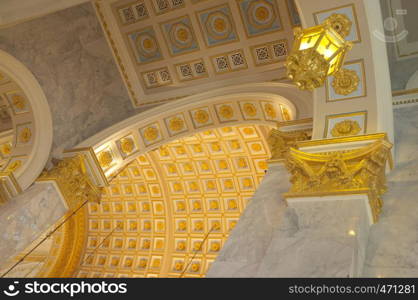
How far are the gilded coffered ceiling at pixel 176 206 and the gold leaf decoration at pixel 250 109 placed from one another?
13.9 ft

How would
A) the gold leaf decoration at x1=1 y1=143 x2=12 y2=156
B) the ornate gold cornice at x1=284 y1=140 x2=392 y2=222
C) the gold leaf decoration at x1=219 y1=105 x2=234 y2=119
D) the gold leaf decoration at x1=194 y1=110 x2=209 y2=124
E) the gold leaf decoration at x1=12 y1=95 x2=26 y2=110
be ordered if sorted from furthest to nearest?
the gold leaf decoration at x1=1 y1=143 x2=12 y2=156, the gold leaf decoration at x1=194 y1=110 x2=209 y2=124, the gold leaf decoration at x1=219 y1=105 x2=234 y2=119, the gold leaf decoration at x1=12 y1=95 x2=26 y2=110, the ornate gold cornice at x1=284 y1=140 x2=392 y2=222

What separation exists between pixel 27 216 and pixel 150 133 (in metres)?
3.44

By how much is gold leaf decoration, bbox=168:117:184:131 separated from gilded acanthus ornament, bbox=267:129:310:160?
10.3 feet

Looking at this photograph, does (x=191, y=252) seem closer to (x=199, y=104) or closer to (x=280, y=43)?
(x=199, y=104)

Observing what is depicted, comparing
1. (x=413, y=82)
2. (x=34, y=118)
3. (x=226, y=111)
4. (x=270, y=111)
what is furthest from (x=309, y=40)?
(x=34, y=118)

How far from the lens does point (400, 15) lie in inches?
321

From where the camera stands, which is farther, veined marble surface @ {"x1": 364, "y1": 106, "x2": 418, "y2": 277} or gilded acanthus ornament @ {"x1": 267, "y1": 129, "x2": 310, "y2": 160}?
gilded acanthus ornament @ {"x1": 267, "y1": 129, "x2": 310, "y2": 160}

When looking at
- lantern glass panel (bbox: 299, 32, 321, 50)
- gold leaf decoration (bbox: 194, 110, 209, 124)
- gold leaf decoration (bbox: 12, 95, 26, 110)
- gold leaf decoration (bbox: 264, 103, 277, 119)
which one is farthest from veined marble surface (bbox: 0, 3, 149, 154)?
lantern glass panel (bbox: 299, 32, 321, 50)

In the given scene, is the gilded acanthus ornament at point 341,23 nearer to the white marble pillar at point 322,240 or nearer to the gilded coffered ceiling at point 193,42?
the white marble pillar at point 322,240

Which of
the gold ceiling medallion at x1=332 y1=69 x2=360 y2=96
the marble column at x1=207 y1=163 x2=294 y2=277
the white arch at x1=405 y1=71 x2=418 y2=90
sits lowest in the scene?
the marble column at x1=207 y1=163 x2=294 y2=277

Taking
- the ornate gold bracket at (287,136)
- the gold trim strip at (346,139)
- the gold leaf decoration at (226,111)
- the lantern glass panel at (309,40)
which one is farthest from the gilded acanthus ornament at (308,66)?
the gold leaf decoration at (226,111)

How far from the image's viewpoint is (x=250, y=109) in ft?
31.7

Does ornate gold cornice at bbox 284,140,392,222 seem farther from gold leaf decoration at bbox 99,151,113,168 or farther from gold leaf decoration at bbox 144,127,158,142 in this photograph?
gold leaf decoration at bbox 99,151,113,168

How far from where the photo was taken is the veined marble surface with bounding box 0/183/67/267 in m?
7.91
